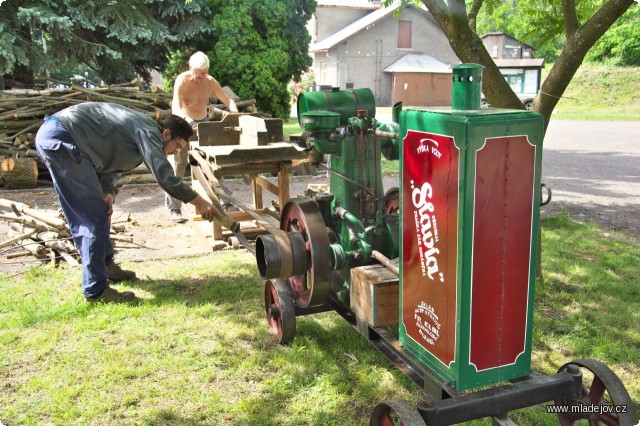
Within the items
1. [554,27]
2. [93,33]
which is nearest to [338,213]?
[554,27]

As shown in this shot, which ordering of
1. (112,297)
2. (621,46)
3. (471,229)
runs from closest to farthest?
1. (471,229)
2. (112,297)
3. (621,46)

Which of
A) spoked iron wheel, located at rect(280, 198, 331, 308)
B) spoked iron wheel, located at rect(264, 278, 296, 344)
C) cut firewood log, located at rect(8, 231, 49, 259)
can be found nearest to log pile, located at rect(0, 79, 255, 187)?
cut firewood log, located at rect(8, 231, 49, 259)

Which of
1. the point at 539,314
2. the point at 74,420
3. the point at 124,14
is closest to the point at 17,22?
the point at 124,14

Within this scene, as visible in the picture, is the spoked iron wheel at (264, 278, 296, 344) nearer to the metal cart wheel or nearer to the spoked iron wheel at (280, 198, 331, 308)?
the spoked iron wheel at (280, 198, 331, 308)

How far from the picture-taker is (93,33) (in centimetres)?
1235

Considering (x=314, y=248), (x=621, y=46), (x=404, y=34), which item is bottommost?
(x=314, y=248)

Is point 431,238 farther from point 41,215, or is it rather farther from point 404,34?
point 404,34

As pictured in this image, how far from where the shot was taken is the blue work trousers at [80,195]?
4.36 meters

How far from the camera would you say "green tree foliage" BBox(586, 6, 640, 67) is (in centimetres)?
3244

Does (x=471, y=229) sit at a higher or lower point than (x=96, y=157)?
lower

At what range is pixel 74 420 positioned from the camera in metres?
3.17

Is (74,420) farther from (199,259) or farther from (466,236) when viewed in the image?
(199,259)

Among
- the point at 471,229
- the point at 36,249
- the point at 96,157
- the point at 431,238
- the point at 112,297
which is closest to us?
the point at 471,229

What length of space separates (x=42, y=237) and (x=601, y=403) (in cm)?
539
